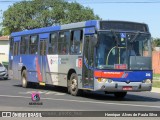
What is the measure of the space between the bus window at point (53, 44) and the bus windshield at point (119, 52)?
4405mm

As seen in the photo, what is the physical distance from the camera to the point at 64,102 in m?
16.9

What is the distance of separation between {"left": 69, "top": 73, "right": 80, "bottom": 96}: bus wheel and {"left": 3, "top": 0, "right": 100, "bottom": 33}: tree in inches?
1933

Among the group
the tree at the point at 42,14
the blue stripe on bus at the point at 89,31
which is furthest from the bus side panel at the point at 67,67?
the tree at the point at 42,14

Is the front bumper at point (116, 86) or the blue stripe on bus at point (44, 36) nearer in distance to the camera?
the front bumper at point (116, 86)

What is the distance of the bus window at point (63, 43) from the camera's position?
67.9 feet

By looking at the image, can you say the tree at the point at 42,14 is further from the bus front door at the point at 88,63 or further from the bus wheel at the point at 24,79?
the bus front door at the point at 88,63

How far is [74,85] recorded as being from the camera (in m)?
19.8

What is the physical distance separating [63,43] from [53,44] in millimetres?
1265

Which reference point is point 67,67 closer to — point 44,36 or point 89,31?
point 89,31

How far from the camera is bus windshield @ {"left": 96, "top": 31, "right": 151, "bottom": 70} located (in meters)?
17.9

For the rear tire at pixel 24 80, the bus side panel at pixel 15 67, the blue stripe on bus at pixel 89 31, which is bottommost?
the rear tire at pixel 24 80

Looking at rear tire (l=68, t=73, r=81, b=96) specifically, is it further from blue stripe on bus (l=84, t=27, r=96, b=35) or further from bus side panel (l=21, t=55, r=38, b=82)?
bus side panel (l=21, t=55, r=38, b=82)

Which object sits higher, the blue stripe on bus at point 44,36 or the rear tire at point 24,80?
the blue stripe on bus at point 44,36

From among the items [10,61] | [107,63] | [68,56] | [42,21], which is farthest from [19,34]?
[42,21]
